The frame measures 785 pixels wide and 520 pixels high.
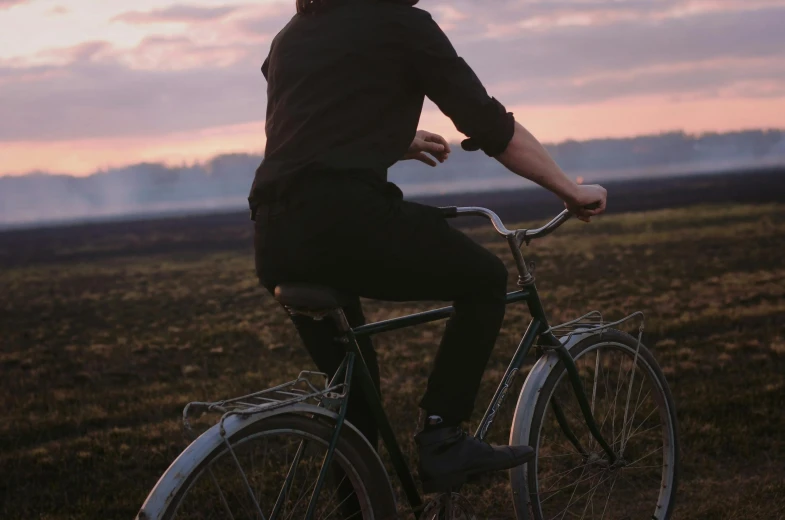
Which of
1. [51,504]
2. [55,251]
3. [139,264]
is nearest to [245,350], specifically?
[51,504]

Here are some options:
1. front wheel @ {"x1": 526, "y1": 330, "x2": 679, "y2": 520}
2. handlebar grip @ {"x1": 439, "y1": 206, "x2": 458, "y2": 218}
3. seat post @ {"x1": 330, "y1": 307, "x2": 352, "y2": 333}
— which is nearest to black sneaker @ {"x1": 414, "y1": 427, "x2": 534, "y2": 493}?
front wheel @ {"x1": 526, "y1": 330, "x2": 679, "y2": 520}

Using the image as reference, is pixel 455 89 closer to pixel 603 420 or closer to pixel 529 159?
pixel 529 159

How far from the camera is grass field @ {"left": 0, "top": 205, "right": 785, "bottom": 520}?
5.65 metres

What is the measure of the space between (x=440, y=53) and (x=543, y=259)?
25663mm

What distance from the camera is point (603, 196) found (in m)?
3.03

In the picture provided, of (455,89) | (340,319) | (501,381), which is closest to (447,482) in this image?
(501,381)

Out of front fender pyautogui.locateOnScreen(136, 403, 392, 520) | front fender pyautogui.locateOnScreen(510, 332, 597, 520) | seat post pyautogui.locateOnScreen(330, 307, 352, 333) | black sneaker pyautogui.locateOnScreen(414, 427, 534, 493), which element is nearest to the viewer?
front fender pyautogui.locateOnScreen(136, 403, 392, 520)

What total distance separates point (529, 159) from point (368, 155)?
0.54 meters

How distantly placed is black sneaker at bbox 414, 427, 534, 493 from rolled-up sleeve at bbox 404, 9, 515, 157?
37.8 inches

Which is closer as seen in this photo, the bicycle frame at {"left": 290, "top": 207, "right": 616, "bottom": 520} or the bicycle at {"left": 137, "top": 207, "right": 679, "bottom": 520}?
the bicycle at {"left": 137, "top": 207, "right": 679, "bottom": 520}

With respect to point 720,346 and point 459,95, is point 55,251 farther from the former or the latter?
point 459,95

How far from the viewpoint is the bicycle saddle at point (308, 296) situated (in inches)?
104

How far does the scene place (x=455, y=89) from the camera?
106 inches

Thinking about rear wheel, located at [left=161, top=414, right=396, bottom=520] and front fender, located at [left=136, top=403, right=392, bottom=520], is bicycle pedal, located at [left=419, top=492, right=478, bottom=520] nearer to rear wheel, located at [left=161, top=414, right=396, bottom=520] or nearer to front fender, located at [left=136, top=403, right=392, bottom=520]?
rear wheel, located at [left=161, top=414, right=396, bottom=520]
